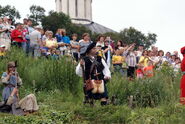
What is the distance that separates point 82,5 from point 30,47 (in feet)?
214

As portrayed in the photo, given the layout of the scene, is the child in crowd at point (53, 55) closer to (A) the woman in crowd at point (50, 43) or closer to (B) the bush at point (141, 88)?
(A) the woman in crowd at point (50, 43)

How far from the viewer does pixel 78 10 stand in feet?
267

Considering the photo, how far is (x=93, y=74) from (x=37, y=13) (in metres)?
51.6

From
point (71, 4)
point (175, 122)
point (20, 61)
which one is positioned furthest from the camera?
point (71, 4)

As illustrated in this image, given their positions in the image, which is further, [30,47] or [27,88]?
[30,47]

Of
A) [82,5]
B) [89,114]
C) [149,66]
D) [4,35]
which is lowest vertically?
[89,114]

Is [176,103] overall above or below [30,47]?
below

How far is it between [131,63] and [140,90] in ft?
11.9

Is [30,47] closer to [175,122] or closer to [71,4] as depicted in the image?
Answer: [175,122]

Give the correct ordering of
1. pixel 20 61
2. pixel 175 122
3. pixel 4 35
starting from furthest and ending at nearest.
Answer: pixel 4 35 < pixel 20 61 < pixel 175 122

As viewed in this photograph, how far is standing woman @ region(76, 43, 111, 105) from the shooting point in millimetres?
10359

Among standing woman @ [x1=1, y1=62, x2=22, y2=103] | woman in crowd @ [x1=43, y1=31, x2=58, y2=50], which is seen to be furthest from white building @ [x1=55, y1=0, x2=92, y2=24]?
standing woman @ [x1=1, y1=62, x2=22, y2=103]

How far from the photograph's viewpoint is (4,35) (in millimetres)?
15344

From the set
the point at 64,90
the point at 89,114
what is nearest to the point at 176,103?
the point at 89,114
